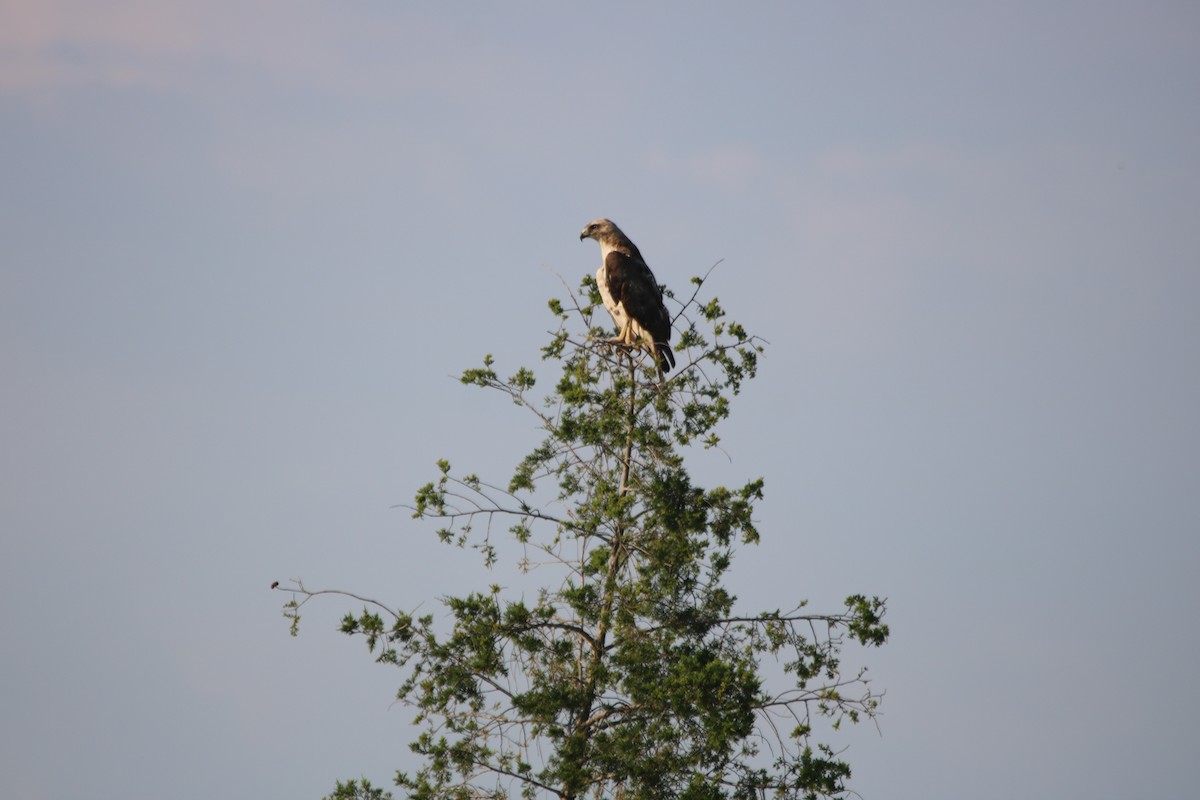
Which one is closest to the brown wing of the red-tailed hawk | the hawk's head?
the red-tailed hawk

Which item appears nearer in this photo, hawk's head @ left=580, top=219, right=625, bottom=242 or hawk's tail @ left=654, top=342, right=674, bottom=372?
hawk's tail @ left=654, top=342, right=674, bottom=372

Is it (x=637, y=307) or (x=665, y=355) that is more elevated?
(x=637, y=307)

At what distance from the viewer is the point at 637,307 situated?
54.3 ft

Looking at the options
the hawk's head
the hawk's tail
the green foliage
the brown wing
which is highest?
the hawk's head

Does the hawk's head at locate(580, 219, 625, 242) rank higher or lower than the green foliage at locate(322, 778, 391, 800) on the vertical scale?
higher

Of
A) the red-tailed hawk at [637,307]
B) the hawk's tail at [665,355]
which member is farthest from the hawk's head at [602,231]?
the hawk's tail at [665,355]

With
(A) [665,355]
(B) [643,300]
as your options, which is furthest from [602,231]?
(A) [665,355]

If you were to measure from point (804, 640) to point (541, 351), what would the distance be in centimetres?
395

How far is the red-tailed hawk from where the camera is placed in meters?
16.5

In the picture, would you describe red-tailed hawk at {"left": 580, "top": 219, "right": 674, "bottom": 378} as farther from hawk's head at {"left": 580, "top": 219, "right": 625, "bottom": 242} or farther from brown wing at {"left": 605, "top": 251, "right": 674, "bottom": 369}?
hawk's head at {"left": 580, "top": 219, "right": 625, "bottom": 242}

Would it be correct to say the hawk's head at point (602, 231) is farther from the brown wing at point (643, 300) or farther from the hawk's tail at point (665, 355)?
the hawk's tail at point (665, 355)

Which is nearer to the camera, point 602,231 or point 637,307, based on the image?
point 637,307

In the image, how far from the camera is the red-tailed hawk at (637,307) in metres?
16.5

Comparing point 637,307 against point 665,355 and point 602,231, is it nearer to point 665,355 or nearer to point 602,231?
point 665,355
